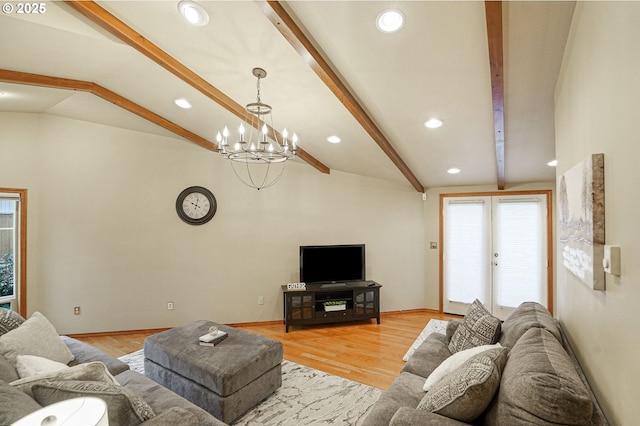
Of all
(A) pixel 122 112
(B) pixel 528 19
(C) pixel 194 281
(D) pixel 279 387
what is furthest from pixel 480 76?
(C) pixel 194 281

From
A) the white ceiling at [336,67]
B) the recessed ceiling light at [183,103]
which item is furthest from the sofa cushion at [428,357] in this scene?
the recessed ceiling light at [183,103]

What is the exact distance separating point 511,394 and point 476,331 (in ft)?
4.21

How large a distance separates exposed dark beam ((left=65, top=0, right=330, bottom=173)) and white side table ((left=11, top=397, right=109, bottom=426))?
2653 mm

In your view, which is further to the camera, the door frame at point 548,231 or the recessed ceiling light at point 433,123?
the door frame at point 548,231

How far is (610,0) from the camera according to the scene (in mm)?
1199

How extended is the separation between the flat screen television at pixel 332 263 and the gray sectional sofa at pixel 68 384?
2797mm

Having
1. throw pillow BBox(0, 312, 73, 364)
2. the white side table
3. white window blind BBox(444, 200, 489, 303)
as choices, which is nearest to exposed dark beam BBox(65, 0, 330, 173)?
throw pillow BBox(0, 312, 73, 364)

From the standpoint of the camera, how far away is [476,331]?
243cm

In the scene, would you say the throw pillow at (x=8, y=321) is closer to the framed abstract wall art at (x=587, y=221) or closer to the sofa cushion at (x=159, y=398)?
the sofa cushion at (x=159, y=398)

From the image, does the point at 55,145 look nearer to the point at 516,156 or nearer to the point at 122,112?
the point at 122,112

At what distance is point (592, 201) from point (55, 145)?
5669mm

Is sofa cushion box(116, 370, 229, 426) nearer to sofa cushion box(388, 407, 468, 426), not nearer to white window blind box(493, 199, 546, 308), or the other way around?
sofa cushion box(388, 407, 468, 426)

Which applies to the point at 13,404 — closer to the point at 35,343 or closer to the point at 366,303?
the point at 35,343

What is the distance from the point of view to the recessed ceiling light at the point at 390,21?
1867mm
